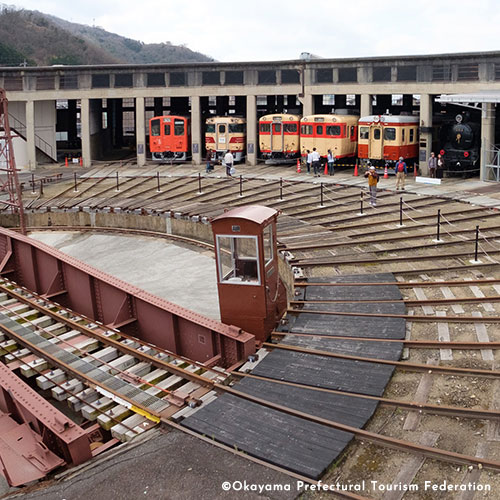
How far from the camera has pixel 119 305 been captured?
45.6 feet

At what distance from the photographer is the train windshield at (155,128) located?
39.3 metres

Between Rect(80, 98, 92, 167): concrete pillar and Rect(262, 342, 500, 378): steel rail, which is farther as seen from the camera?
Rect(80, 98, 92, 167): concrete pillar

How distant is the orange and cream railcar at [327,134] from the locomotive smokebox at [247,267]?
75.4 feet

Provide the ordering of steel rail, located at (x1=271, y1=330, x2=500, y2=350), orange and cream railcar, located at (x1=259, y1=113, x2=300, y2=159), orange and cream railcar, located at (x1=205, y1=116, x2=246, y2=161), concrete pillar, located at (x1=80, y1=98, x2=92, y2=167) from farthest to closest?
concrete pillar, located at (x1=80, y1=98, x2=92, y2=167), orange and cream railcar, located at (x1=205, y1=116, x2=246, y2=161), orange and cream railcar, located at (x1=259, y1=113, x2=300, y2=159), steel rail, located at (x1=271, y1=330, x2=500, y2=350)

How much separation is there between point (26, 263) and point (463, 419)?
483 inches

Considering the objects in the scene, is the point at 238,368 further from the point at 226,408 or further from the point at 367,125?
the point at 367,125

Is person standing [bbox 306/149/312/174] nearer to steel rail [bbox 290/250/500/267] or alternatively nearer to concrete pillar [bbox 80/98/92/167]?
concrete pillar [bbox 80/98/92/167]

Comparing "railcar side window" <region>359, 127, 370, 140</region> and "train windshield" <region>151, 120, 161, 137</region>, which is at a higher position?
"train windshield" <region>151, 120, 161, 137</region>

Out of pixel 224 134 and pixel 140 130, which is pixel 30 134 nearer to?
pixel 140 130

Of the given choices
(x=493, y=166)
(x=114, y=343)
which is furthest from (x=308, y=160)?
(x=114, y=343)

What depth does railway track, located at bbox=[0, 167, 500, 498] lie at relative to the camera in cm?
890

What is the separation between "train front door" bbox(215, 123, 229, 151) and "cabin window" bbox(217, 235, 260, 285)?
27475 millimetres

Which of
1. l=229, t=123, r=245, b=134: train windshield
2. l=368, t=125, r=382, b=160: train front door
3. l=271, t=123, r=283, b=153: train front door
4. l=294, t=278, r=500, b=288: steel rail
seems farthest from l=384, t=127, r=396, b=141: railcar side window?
l=294, t=278, r=500, b=288: steel rail

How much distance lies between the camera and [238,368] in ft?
36.0
